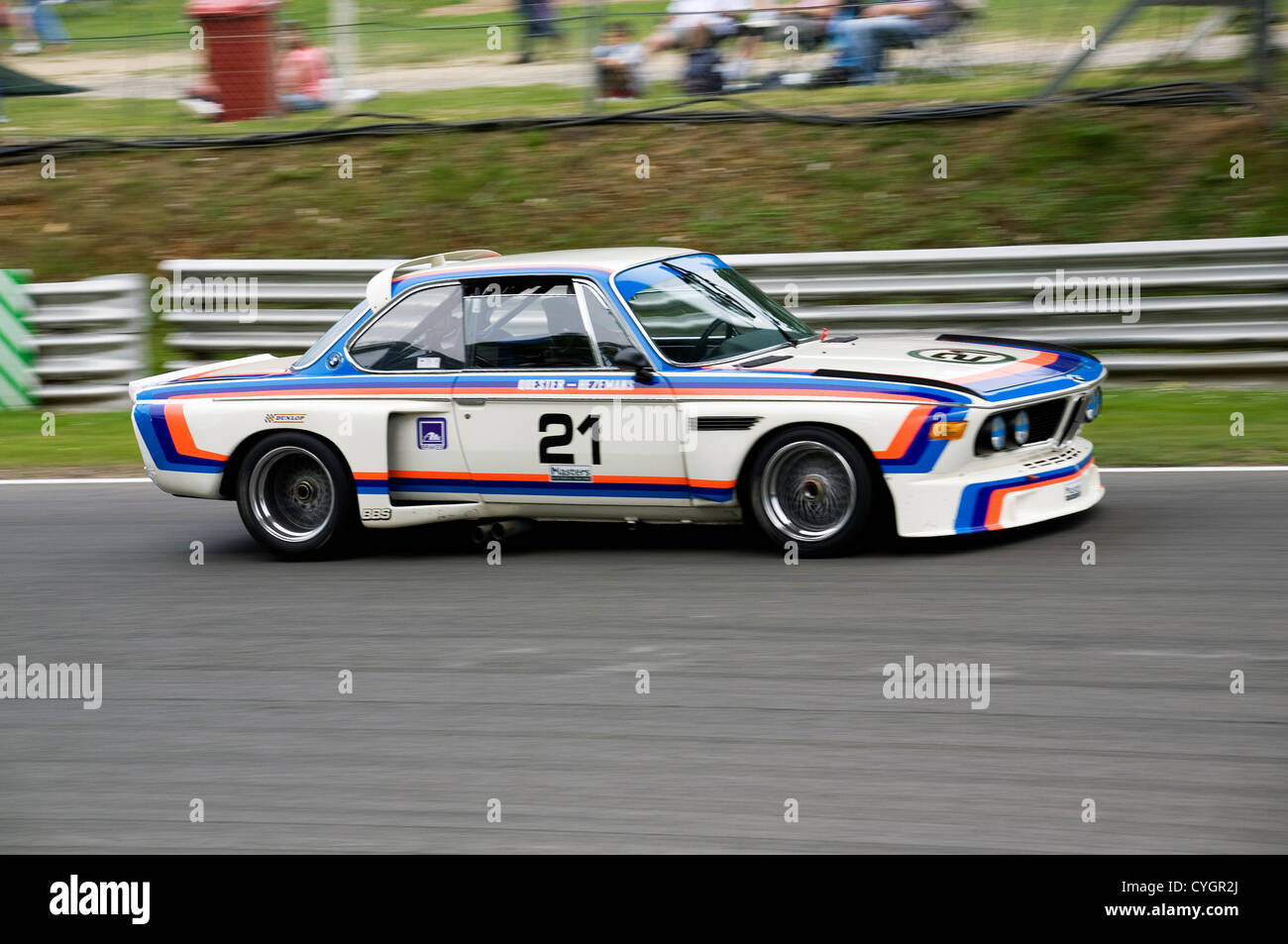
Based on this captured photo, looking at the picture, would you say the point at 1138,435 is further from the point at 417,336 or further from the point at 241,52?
the point at 241,52

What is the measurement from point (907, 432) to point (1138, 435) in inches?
141

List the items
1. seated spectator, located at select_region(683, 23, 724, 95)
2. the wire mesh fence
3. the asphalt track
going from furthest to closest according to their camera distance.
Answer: seated spectator, located at select_region(683, 23, 724, 95) < the wire mesh fence < the asphalt track

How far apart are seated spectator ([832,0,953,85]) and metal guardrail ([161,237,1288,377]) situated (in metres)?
3.46

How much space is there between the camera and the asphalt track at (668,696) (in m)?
4.39

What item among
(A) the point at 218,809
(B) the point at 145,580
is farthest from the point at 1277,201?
(A) the point at 218,809

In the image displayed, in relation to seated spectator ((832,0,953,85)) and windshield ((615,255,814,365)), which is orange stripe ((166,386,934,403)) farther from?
seated spectator ((832,0,953,85))

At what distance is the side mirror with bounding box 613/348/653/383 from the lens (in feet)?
23.3

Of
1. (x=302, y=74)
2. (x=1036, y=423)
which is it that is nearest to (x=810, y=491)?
(x=1036, y=423)

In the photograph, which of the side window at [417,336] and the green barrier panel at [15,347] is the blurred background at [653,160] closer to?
the green barrier panel at [15,347]

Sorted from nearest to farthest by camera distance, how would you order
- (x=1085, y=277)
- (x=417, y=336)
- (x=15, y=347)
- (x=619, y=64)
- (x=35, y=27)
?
(x=417, y=336), (x=1085, y=277), (x=15, y=347), (x=619, y=64), (x=35, y=27)

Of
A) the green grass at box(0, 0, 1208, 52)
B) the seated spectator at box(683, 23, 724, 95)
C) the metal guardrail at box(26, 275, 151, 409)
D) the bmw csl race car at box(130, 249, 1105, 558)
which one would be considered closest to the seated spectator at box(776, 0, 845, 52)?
the seated spectator at box(683, 23, 724, 95)

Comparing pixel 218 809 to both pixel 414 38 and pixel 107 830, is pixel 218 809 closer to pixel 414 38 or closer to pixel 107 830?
pixel 107 830

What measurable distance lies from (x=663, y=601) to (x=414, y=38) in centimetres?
1086

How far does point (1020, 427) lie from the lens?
6.94 metres
